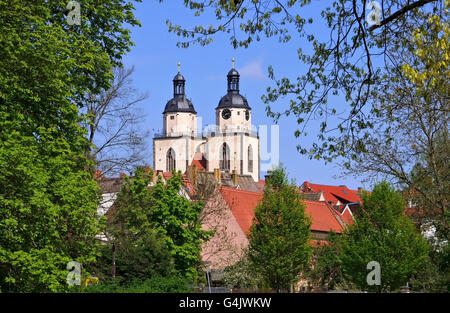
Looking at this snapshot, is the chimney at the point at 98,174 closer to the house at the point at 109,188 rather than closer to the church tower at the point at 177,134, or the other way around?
the house at the point at 109,188

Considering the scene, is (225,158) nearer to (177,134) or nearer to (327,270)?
(177,134)

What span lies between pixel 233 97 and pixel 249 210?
13090 centimetres

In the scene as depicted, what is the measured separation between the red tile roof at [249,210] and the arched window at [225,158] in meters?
107

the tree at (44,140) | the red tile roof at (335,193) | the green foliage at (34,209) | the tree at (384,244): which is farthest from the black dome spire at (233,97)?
the green foliage at (34,209)

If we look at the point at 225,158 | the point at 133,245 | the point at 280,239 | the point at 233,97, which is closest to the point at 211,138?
the point at 225,158

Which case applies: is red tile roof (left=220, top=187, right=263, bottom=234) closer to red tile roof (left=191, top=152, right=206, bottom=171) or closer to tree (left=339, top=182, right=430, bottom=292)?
tree (left=339, top=182, right=430, bottom=292)

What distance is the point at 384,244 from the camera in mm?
50062

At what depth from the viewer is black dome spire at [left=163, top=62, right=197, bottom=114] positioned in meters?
195

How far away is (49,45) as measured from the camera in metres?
23.8

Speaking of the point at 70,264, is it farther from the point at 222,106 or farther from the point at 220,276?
the point at 222,106

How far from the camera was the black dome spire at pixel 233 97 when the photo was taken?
194m

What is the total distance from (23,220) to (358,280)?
30812mm

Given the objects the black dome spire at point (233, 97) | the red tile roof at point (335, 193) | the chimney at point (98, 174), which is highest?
the black dome spire at point (233, 97)
